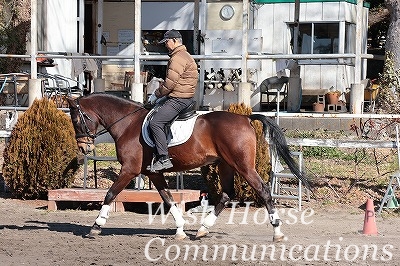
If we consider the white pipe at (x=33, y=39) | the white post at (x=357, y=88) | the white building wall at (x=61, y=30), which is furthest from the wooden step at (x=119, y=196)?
the white building wall at (x=61, y=30)

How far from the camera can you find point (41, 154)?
15.9m

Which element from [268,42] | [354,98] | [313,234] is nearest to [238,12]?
[268,42]

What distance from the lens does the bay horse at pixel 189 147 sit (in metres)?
12.0

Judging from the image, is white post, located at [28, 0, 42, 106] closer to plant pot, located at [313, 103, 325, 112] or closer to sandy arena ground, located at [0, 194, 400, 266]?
sandy arena ground, located at [0, 194, 400, 266]

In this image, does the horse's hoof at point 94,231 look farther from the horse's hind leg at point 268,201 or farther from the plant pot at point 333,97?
the plant pot at point 333,97

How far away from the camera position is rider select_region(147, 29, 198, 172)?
1205 centimetres

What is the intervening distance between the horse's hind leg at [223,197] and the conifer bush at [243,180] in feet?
8.59

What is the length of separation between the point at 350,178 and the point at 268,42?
8.92 meters

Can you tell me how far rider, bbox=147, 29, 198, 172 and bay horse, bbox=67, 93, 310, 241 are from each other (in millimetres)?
278

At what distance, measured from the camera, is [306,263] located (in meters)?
10.3

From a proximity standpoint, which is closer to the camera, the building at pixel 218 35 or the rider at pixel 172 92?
the rider at pixel 172 92

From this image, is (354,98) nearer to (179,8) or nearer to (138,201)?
(138,201)

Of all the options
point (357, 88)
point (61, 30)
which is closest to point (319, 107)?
point (357, 88)

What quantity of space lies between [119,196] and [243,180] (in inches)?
84.2
